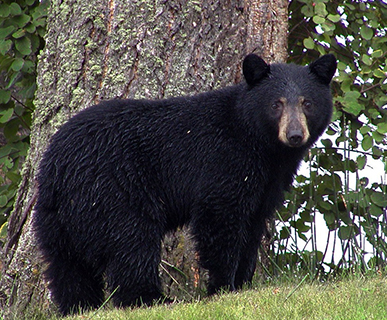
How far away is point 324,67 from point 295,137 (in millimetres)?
668

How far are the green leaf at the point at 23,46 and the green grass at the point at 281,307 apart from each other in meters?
2.77

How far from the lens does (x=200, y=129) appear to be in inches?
179

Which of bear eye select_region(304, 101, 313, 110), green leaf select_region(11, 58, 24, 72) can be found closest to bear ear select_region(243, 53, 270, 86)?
bear eye select_region(304, 101, 313, 110)

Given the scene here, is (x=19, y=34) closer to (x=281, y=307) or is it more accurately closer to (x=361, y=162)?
(x=361, y=162)

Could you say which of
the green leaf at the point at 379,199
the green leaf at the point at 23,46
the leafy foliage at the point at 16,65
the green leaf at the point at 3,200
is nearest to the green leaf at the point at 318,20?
the green leaf at the point at 379,199

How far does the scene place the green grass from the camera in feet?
12.3

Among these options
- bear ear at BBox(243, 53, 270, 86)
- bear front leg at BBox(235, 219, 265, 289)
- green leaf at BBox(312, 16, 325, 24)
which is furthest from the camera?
green leaf at BBox(312, 16, 325, 24)

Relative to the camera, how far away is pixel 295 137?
426 centimetres

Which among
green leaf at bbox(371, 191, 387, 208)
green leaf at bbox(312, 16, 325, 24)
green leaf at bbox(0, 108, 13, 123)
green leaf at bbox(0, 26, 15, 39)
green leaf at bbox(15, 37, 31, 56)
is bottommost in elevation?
green leaf at bbox(371, 191, 387, 208)

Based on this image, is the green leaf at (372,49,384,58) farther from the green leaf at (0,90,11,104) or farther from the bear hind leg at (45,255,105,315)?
the green leaf at (0,90,11,104)

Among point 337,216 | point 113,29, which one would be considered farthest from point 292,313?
point 113,29

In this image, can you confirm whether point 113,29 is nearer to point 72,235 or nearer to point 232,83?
point 232,83

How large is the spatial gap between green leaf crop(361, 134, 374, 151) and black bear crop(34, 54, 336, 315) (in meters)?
1.17

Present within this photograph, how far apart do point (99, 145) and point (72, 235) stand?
2.08ft
